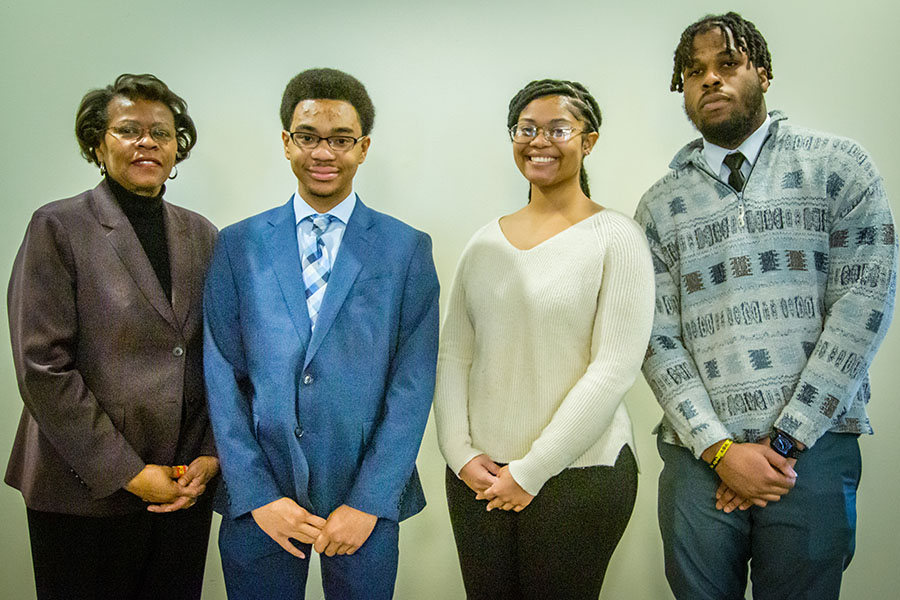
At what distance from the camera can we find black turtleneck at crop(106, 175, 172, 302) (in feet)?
6.31

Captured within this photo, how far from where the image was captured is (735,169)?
186 centimetres

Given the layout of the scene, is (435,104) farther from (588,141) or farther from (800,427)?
(800,427)

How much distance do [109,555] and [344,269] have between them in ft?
3.29

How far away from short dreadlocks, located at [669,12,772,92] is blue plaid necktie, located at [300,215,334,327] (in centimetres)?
110

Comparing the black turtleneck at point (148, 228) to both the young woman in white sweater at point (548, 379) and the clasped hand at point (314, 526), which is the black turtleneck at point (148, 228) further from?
the young woman in white sweater at point (548, 379)

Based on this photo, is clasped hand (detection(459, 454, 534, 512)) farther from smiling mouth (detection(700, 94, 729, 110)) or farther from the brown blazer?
smiling mouth (detection(700, 94, 729, 110))

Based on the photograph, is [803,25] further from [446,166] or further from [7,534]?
[7,534]

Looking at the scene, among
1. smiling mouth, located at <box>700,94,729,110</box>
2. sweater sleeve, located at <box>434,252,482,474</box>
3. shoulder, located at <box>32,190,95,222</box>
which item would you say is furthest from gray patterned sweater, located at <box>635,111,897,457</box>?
shoulder, located at <box>32,190,95,222</box>

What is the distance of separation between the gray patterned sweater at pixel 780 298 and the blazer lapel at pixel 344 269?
83cm

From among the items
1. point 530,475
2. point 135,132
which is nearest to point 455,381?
point 530,475

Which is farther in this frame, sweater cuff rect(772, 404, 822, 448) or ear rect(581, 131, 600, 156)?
ear rect(581, 131, 600, 156)

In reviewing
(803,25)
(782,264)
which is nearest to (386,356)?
(782,264)

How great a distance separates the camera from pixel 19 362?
179 cm

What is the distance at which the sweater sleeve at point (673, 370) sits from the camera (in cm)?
176
